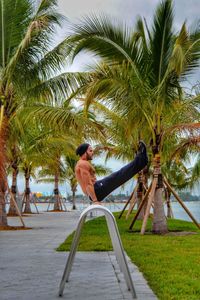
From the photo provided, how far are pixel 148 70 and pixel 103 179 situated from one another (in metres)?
8.54

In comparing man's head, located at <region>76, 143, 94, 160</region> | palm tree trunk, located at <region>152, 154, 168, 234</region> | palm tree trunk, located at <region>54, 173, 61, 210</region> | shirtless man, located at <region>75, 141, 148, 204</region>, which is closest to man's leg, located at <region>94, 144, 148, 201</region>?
shirtless man, located at <region>75, 141, 148, 204</region>

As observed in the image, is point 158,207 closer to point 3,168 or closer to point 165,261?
point 3,168

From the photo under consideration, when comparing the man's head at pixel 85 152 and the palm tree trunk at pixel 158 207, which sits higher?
the man's head at pixel 85 152

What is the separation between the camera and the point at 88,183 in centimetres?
496

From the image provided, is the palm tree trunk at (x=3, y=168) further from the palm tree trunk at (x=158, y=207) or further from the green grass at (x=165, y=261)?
the palm tree trunk at (x=158, y=207)

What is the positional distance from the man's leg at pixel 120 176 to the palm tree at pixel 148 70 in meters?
7.54

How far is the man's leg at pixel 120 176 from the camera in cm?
477

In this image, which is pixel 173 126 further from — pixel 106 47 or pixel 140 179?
pixel 140 179

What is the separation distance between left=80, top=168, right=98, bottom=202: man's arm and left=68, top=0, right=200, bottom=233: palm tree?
296 inches

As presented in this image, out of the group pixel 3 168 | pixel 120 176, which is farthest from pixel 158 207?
pixel 120 176

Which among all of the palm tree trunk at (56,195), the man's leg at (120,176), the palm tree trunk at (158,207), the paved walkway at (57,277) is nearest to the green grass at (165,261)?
the paved walkway at (57,277)

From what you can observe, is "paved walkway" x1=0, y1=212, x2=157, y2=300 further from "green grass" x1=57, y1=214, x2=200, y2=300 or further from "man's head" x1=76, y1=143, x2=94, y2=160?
"man's head" x1=76, y1=143, x2=94, y2=160

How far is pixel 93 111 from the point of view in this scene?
19828mm

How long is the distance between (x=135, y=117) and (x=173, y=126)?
1120mm
